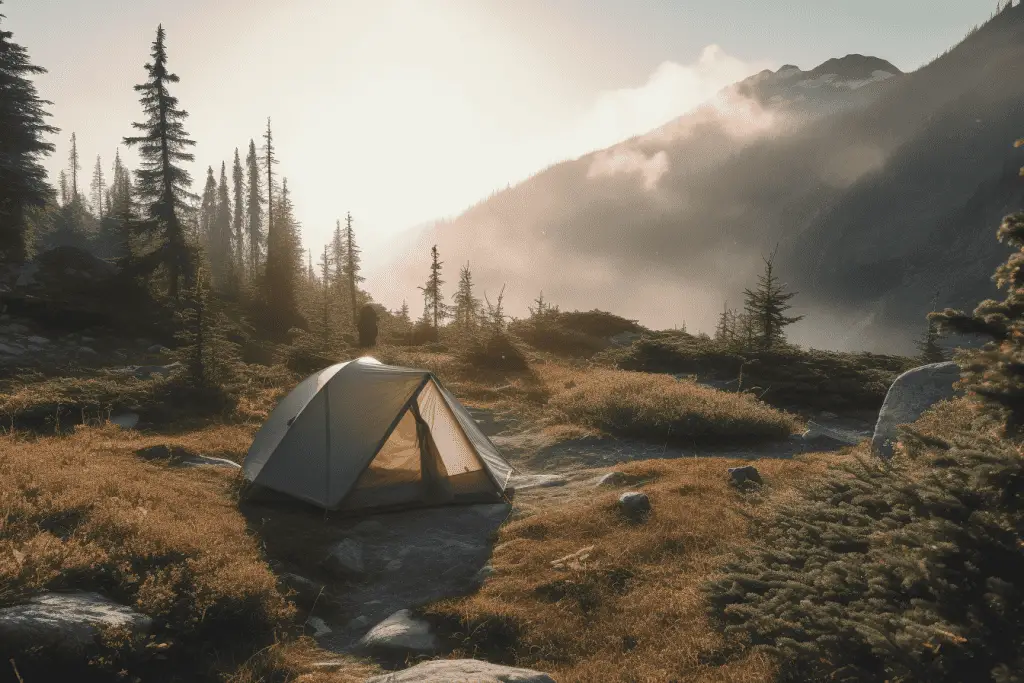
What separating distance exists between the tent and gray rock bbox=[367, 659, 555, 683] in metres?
4.93

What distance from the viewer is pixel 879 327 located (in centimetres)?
11619

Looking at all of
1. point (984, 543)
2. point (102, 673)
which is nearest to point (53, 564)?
point (102, 673)

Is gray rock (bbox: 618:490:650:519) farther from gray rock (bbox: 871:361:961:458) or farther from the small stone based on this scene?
gray rock (bbox: 871:361:961:458)

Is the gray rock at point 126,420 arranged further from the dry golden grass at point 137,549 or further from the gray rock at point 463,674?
the gray rock at point 463,674

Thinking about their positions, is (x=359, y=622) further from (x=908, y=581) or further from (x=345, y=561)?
(x=908, y=581)

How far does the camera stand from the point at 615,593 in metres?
6.65

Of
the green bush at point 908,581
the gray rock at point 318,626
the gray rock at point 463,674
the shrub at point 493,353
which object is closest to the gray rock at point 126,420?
the gray rock at point 318,626

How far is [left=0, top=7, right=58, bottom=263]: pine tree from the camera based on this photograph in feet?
93.2

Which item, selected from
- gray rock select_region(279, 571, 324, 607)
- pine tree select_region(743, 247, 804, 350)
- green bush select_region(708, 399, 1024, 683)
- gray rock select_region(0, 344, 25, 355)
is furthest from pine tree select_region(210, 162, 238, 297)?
green bush select_region(708, 399, 1024, 683)

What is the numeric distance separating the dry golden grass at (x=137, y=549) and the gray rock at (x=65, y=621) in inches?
7.2

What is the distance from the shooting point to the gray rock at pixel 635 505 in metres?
8.73

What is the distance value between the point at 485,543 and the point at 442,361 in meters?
18.4

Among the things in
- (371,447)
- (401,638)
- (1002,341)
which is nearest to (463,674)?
(401,638)

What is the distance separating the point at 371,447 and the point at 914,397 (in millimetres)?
9667
